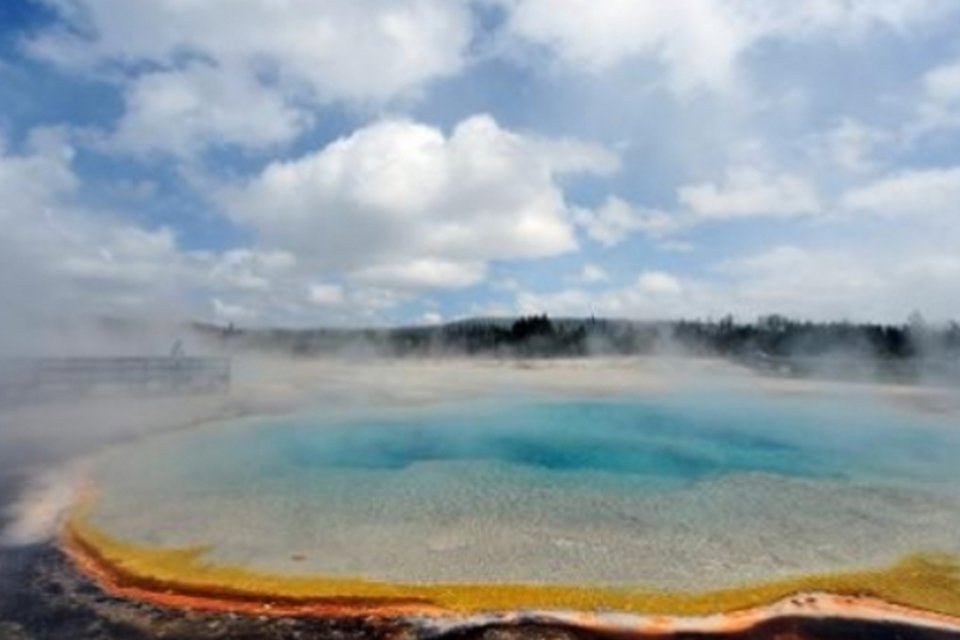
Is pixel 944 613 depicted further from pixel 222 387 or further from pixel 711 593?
pixel 222 387

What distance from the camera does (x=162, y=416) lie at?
21.4 metres

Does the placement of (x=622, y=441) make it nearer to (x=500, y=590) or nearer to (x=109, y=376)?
(x=500, y=590)

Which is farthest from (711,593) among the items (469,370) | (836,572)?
(469,370)

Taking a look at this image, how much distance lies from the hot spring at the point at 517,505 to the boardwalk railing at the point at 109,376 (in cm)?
596

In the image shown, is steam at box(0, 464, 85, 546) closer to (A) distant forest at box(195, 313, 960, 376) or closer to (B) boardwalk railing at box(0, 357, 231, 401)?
(B) boardwalk railing at box(0, 357, 231, 401)

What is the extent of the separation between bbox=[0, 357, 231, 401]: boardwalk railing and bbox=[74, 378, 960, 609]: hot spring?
5.96m

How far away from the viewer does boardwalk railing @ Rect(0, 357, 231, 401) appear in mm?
21625

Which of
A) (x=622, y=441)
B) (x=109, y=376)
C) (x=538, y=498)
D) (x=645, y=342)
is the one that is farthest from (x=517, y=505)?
(x=645, y=342)

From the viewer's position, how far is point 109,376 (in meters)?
24.7

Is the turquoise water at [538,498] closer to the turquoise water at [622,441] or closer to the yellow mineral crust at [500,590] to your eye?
the turquoise water at [622,441]

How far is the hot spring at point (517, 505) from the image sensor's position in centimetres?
895

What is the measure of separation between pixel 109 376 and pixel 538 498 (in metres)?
17.7

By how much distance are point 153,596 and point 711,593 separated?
231 inches

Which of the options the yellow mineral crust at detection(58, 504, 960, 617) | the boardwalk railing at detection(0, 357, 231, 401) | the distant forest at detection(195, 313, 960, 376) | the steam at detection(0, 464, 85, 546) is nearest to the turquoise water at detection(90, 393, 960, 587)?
the yellow mineral crust at detection(58, 504, 960, 617)
